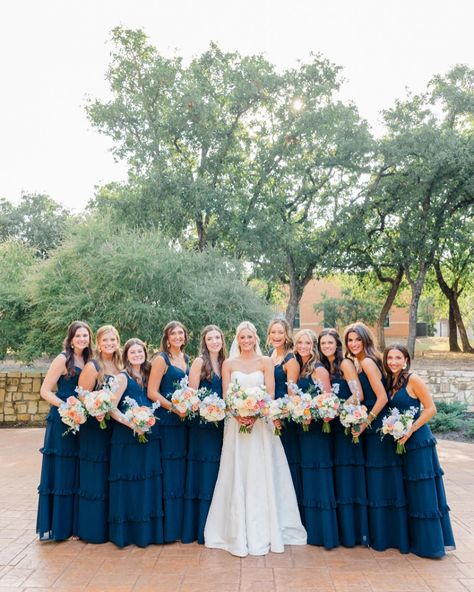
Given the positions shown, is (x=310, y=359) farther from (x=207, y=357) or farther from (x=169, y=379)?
(x=169, y=379)

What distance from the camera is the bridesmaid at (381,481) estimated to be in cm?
536

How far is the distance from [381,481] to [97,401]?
276 centimetres

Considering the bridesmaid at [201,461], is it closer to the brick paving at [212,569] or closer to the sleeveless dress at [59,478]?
the brick paving at [212,569]

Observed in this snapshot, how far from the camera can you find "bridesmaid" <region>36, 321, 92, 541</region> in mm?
5629

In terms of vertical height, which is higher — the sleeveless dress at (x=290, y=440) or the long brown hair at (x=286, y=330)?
the long brown hair at (x=286, y=330)

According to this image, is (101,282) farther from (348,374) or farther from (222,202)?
(348,374)

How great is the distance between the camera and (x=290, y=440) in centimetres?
574

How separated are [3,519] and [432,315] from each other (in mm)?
49367

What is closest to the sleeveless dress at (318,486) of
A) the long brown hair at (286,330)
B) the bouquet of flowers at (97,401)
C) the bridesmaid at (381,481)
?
the bridesmaid at (381,481)

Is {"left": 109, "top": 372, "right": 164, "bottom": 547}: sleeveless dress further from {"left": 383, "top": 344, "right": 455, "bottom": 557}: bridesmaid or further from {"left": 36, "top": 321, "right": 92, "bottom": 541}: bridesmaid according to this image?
Result: {"left": 383, "top": 344, "right": 455, "bottom": 557}: bridesmaid

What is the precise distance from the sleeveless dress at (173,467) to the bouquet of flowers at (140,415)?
32 centimetres

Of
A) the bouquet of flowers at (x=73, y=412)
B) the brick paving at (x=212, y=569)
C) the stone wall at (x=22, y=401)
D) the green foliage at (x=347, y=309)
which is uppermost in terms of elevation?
the green foliage at (x=347, y=309)


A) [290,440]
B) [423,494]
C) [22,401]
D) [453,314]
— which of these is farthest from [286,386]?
[453,314]

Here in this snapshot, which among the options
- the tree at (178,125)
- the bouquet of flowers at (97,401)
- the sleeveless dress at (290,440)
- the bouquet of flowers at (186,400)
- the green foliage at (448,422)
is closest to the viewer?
the bouquet of flowers at (97,401)
